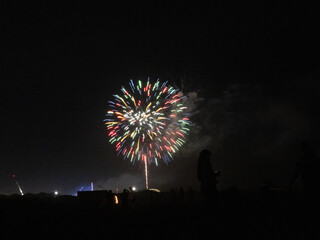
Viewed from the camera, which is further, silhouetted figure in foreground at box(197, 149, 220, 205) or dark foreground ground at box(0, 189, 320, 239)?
silhouetted figure in foreground at box(197, 149, 220, 205)

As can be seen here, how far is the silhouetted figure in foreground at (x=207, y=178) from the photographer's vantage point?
316 inches

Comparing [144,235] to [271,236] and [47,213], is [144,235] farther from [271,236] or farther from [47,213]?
[47,213]

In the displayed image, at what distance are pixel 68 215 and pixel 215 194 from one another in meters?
5.44

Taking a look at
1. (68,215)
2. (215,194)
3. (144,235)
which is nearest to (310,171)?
(215,194)

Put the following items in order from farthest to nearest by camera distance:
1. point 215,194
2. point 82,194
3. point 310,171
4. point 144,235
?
1. point 82,194
2. point 215,194
3. point 144,235
4. point 310,171

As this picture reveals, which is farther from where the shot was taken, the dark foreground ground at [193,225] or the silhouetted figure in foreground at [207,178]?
the silhouetted figure in foreground at [207,178]

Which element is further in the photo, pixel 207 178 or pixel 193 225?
pixel 207 178

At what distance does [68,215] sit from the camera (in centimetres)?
976

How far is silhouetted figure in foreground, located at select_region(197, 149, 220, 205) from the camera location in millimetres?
8031

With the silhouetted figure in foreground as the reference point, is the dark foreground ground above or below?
below

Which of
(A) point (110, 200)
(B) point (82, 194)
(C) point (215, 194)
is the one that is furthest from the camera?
(B) point (82, 194)

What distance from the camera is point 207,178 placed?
27.0 ft

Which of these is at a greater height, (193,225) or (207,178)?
(207,178)

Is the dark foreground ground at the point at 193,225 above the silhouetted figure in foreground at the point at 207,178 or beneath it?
beneath
